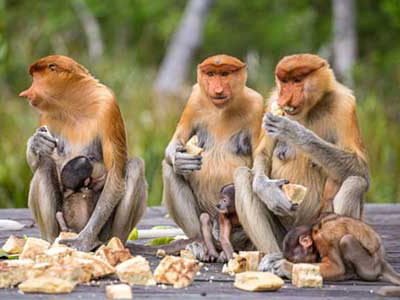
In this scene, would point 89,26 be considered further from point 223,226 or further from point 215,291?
point 215,291

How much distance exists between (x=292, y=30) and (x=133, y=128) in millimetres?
14582

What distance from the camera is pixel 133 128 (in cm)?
957

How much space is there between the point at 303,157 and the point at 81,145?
1238 millimetres

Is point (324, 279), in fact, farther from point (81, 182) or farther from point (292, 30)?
point (292, 30)

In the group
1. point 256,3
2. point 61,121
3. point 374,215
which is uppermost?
point 256,3

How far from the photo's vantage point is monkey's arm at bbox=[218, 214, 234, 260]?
4.91m

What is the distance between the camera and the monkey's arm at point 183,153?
4.94 metres

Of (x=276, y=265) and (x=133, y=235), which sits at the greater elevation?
(x=276, y=265)

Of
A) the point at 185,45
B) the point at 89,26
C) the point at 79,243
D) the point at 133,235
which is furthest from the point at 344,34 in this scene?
the point at 79,243

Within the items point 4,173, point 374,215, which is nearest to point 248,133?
point 374,215

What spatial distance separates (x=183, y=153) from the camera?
16.4 feet

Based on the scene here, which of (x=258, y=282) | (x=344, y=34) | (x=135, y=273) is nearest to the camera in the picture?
(x=258, y=282)

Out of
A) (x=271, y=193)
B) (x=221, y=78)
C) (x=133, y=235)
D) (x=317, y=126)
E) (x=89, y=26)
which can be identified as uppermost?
(x=89, y=26)

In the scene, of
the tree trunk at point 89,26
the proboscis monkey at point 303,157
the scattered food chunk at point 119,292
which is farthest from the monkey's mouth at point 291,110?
the tree trunk at point 89,26
